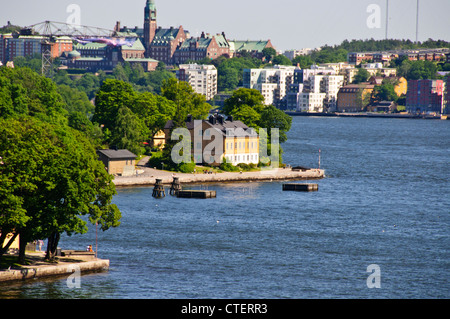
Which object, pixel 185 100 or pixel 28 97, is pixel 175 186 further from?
pixel 185 100

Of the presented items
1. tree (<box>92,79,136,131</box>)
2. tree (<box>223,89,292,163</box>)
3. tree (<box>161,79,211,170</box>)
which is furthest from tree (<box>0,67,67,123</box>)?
tree (<box>223,89,292,163</box>)

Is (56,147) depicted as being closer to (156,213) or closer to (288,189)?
(156,213)

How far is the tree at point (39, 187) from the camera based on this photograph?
132 ft

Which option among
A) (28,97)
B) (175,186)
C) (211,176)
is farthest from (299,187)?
(28,97)

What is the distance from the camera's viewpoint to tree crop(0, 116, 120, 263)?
40.2 metres

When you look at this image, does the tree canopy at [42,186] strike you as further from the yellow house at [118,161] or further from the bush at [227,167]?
the bush at [227,167]

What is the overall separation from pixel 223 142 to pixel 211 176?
586 cm

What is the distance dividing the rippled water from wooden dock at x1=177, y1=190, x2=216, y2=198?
0.98 m

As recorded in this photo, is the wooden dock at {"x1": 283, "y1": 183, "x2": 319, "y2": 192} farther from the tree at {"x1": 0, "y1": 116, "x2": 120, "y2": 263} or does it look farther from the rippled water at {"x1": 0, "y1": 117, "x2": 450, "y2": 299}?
the tree at {"x1": 0, "y1": 116, "x2": 120, "y2": 263}

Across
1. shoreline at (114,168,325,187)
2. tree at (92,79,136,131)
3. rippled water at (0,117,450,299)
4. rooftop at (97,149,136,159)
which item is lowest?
rippled water at (0,117,450,299)

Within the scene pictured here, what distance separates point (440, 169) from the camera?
98250 mm

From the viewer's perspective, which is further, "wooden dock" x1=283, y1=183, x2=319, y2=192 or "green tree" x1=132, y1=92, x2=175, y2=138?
"green tree" x1=132, y1=92, x2=175, y2=138

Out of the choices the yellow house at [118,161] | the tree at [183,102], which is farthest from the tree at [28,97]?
the tree at [183,102]
